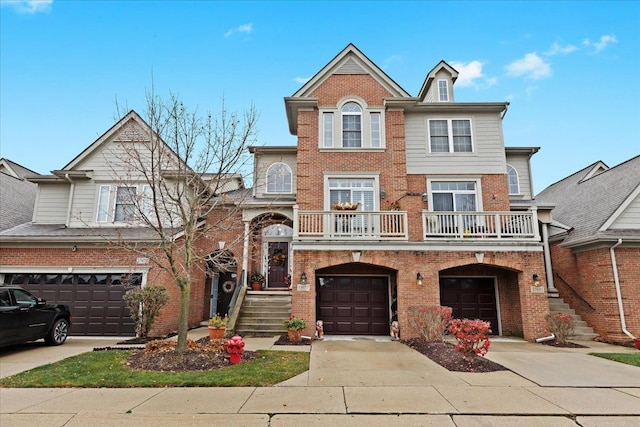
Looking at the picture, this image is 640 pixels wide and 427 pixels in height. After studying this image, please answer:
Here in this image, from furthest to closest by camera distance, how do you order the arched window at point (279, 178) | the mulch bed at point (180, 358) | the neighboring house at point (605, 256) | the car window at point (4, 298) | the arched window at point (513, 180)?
1. the arched window at point (513, 180)
2. the arched window at point (279, 178)
3. the neighboring house at point (605, 256)
4. the car window at point (4, 298)
5. the mulch bed at point (180, 358)

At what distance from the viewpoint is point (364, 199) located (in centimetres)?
1396

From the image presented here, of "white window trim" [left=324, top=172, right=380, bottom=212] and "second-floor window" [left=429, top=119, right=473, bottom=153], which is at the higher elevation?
"second-floor window" [left=429, top=119, right=473, bottom=153]

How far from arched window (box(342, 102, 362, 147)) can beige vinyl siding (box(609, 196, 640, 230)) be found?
9431 millimetres

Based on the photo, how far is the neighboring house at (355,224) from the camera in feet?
39.0

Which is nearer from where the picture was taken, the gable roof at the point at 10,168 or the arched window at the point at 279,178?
the arched window at the point at 279,178

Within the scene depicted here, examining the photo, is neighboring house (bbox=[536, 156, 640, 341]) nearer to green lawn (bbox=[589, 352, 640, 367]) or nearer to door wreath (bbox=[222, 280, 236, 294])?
green lawn (bbox=[589, 352, 640, 367])

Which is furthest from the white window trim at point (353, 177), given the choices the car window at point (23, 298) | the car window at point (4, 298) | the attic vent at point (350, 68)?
the car window at point (4, 298)

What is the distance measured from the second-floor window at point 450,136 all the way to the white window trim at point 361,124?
2.13 meters

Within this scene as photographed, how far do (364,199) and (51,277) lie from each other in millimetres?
11712

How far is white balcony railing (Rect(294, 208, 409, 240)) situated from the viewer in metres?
12.2

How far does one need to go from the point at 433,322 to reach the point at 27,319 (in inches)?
439

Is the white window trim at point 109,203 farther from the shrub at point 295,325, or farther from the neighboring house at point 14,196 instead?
the shrub at point 295,325

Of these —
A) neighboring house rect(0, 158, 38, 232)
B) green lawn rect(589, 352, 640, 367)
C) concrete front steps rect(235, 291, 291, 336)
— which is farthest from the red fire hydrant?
neighboring house rect(0, 158, 38, 232)

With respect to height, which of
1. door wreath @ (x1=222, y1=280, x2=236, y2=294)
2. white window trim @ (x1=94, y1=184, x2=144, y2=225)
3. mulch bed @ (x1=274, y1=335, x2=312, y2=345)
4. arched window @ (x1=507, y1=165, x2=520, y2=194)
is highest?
arched window @ (x1=507, y1=165, x2=520, y2=194)
